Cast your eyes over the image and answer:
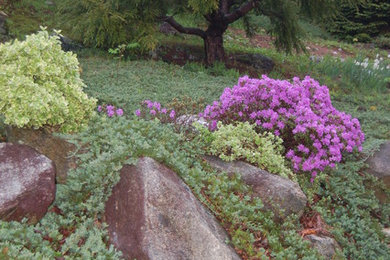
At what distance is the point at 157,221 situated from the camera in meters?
2.91

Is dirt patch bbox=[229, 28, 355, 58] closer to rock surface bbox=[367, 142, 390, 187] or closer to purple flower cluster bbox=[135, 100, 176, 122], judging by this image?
rock surface bbox=[367, 142, 390, 187]

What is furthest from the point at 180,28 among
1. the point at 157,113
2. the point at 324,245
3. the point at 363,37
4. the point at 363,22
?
the point at 363,22

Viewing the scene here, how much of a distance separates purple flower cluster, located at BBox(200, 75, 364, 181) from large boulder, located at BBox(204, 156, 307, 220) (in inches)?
24.2

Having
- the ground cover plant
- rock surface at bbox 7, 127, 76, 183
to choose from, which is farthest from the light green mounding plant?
the ground cover plant

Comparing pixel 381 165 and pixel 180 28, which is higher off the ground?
pixel 180 28

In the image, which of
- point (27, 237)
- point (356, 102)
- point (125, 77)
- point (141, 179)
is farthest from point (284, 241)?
point (356, 102)

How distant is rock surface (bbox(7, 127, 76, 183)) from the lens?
349cm

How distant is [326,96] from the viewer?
5.21m

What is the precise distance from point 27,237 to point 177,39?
10.7 m

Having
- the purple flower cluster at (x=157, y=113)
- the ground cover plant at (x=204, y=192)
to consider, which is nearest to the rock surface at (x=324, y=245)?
the ground cover plant at (x=204, y=192)

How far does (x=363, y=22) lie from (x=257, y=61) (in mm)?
11399

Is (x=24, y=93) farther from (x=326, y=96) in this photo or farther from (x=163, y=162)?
(x=326, y=96)

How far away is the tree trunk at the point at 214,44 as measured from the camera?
10211mm

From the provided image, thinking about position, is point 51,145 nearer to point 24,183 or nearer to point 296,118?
point 24,183
